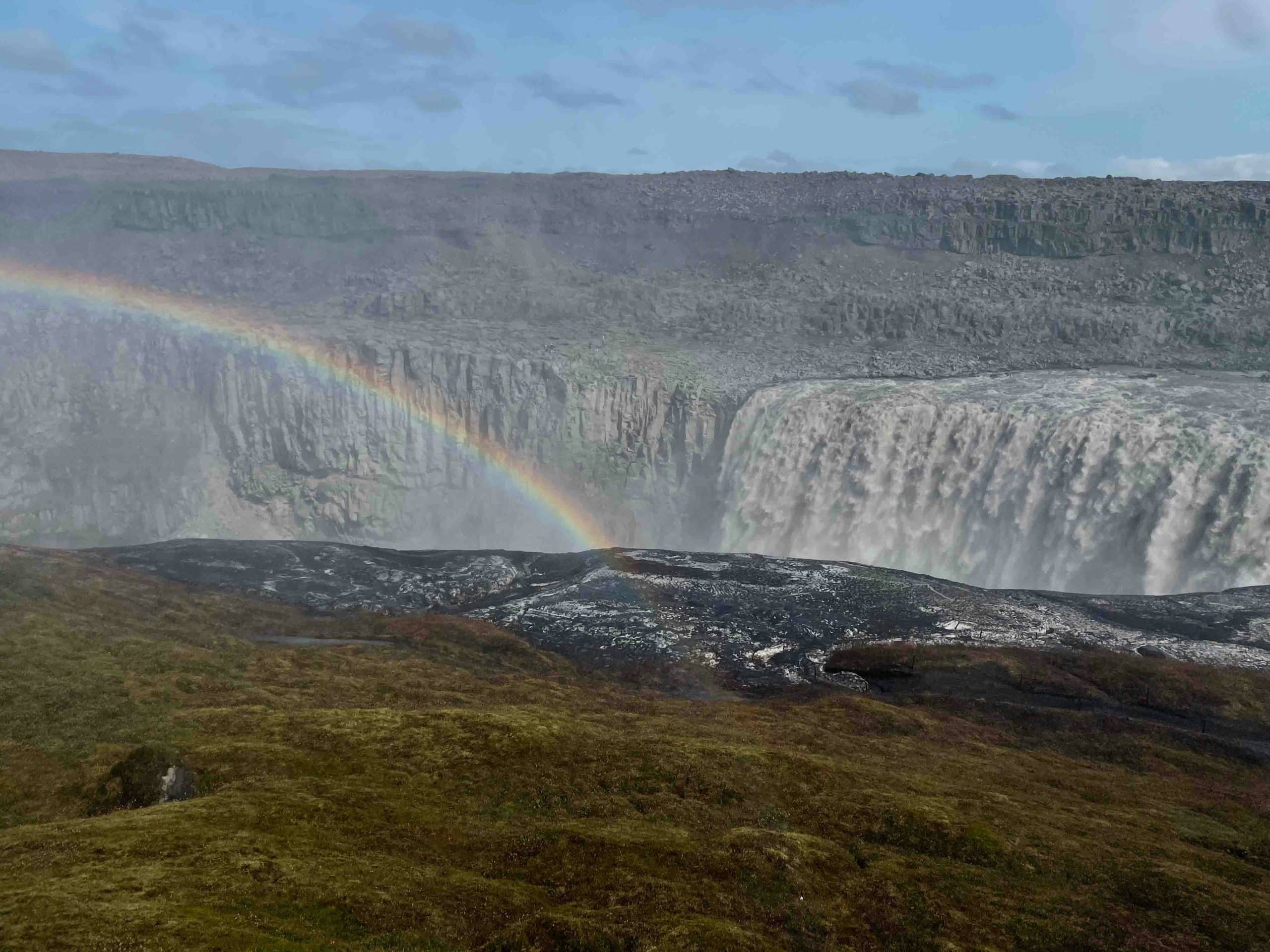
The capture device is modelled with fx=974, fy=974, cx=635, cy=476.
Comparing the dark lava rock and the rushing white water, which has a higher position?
the rushing white water

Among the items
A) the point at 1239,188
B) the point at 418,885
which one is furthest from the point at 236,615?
the point at 1239,188

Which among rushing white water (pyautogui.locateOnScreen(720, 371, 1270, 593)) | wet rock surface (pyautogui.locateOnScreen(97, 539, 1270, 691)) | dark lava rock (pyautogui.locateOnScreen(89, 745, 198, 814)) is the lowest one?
wet rock surface (pyautogui.locateOnScreen(97, 539, 1270, 691))

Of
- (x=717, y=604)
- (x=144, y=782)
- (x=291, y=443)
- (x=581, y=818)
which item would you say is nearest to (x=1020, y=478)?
(x=717, y=604)

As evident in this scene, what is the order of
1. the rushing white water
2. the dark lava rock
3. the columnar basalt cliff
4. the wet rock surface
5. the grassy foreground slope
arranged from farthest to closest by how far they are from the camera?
the columnar basalt cliff
the rushing white water
the wet rock surface
the dark lava rock
the grassy foreground slope

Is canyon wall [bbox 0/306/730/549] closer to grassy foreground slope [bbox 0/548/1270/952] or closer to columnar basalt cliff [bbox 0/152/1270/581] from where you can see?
columnar basalt cliff [bbox 0/152/1270/581]

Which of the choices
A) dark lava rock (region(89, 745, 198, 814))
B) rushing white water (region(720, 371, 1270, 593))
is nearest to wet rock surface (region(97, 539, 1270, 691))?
rushing white water (region(720, 371, 1270, 593))

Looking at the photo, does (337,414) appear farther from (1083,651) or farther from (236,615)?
(1083,651)

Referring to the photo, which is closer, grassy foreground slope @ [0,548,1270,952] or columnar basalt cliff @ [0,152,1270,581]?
grassy foreground slope @ [0,548,1270,952]

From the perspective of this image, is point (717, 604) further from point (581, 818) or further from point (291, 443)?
point (291, 443)

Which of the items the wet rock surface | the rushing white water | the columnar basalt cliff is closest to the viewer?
the wet rock surface
